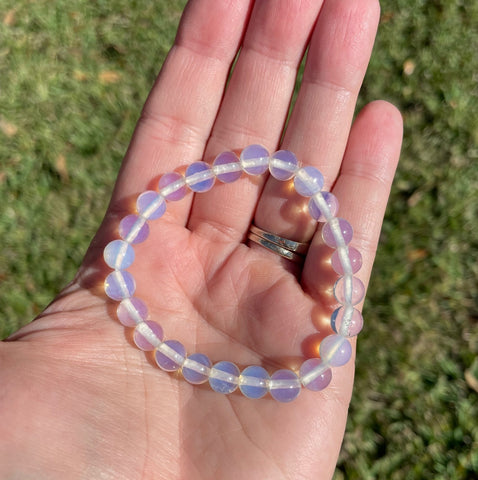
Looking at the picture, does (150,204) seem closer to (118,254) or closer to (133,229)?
(133,229)

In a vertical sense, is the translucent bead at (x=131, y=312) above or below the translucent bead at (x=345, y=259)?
below

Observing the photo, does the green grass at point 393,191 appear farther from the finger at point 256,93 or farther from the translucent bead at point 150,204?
the finger at point 256,93

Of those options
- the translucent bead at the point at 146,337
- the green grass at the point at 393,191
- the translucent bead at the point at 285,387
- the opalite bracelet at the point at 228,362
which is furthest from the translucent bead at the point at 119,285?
the green grass at the point at 393,191

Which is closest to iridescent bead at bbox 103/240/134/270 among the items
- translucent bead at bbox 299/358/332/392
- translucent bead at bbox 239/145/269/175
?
translucent bead at bbox 239/145/269/175

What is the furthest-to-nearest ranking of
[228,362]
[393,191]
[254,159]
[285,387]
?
[393,191] → [254,159] → [228,362] → [285,387]

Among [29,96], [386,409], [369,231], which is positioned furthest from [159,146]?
[386,409]

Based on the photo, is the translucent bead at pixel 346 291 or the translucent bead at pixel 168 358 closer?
the translucent bead at pixel 168 358

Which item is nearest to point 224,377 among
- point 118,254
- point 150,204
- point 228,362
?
point 228,362

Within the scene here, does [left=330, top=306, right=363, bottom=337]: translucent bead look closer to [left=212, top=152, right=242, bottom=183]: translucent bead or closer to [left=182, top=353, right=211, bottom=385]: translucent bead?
[left=182, top=353, right=211, bottom=385]: translucent bead
